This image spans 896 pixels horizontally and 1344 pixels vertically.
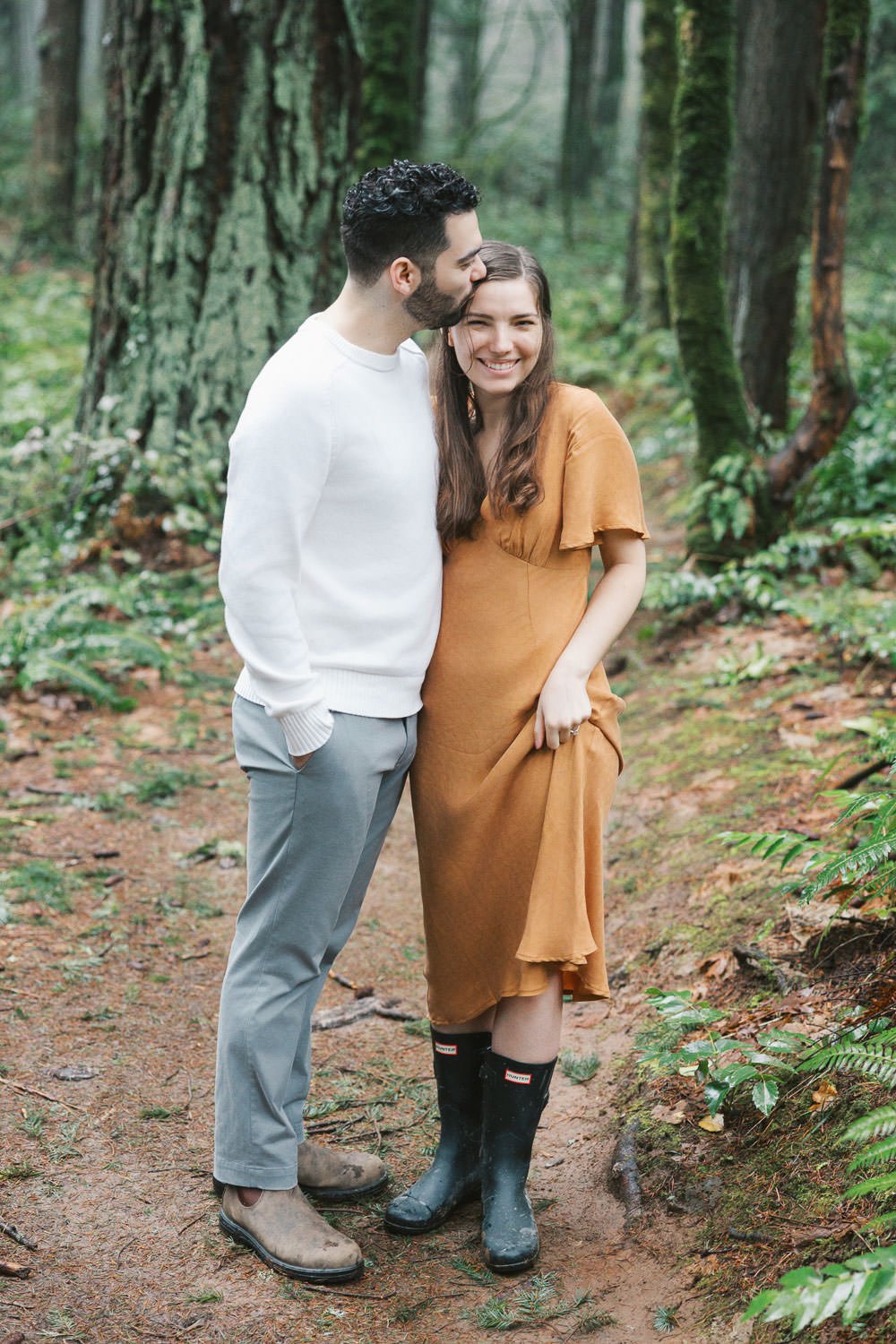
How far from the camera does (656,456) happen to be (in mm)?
9453

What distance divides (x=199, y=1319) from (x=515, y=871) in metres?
1.18

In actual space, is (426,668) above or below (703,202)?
below

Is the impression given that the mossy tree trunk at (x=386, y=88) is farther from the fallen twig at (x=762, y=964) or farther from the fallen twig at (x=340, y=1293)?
the fallen twig at (x=340, y=1293)

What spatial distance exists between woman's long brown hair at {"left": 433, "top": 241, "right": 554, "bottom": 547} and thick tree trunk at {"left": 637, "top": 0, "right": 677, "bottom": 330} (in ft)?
32.7

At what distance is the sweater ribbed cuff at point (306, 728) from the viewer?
2.54 meters

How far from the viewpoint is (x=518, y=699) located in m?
2.78

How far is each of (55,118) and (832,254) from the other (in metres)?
13.7

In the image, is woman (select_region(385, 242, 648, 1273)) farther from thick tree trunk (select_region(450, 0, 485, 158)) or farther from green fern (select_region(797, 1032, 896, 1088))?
thick tree trunk (select_region(450, 0, 485, 158))

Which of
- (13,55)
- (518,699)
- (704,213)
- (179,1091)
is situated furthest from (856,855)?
(13,55)

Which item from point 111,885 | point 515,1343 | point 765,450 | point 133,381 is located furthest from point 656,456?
point 515,1343

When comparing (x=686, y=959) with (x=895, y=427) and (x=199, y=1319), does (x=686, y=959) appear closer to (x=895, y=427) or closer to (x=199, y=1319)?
(x=199, y=1319)

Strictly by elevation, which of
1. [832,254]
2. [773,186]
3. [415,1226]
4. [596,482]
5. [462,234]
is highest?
[773,186]

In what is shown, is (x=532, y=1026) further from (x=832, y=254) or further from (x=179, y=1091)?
(x=832, y=254)

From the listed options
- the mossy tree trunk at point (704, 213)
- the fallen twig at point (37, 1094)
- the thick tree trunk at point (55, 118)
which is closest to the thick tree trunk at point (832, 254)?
the mossy tree trunk at point (704, 213)
